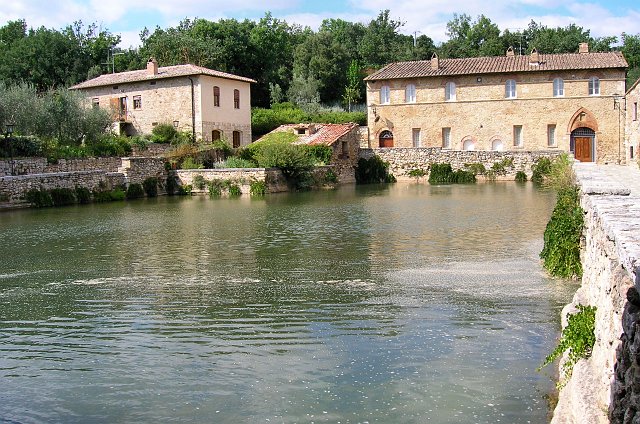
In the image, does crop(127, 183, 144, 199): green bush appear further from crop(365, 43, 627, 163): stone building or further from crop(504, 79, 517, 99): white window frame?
crop(504, 79, 517, 99): white window frame

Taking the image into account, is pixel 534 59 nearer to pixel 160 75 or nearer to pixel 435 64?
pixel 435 64

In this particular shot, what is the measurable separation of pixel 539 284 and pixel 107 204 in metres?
21.8

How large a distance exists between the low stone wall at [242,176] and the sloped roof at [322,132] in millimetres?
6401

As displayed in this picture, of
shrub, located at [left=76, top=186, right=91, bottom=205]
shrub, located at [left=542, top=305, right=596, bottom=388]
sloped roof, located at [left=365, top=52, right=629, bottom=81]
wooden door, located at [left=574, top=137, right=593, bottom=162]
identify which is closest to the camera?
shrub, located at [left=542, top=305, right=596, bottom=388]

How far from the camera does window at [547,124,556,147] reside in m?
44.0

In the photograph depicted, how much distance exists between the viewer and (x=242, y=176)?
33031 millimetres

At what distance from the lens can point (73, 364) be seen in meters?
7.54

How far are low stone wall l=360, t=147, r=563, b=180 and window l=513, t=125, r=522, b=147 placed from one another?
4.52 m

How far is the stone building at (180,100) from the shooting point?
40.5 metres

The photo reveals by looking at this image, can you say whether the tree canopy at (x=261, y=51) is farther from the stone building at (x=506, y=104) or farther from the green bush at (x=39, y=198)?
the green bush at (x=39, y=198)

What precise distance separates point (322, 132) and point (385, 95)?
6.56 meters

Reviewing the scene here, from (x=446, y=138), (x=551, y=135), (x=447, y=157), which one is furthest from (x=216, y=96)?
(x=551, y=135)

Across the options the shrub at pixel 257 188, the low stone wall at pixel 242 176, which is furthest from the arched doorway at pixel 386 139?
the shrub at pixel 257 188

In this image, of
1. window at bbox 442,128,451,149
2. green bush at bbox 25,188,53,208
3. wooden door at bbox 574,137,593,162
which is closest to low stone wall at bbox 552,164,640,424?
green bush at bbox 25,188,53,208
